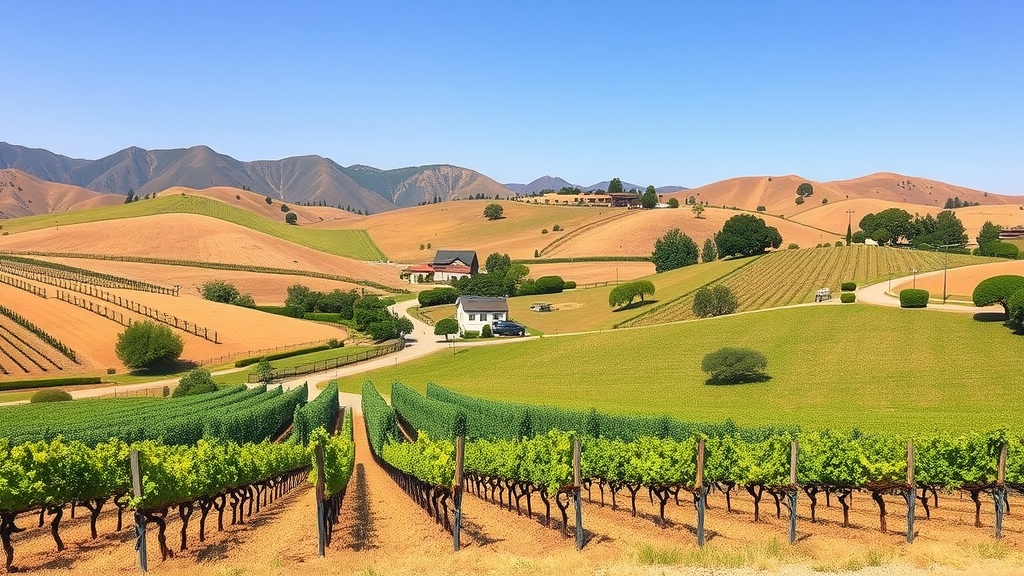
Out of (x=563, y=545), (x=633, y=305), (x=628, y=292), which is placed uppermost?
(x=628, y=292)

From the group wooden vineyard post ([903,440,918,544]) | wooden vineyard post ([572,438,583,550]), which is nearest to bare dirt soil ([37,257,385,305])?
wooden vineyard post ([572,438,583,550])

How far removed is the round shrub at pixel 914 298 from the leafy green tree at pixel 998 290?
9.13 metres

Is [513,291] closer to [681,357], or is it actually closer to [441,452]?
[681,357]

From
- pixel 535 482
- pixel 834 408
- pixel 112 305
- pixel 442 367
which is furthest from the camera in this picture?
pixel 112 305

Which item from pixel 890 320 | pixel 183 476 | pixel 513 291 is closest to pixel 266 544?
pixel 183 476

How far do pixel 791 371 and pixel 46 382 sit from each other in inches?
2982

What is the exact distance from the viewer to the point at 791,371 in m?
69.0

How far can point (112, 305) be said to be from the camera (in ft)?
378

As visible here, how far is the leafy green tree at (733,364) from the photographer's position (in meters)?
66.8

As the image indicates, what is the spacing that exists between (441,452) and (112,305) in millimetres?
106782

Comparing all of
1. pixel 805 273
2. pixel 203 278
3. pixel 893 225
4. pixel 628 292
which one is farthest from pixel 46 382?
pixel 893 225

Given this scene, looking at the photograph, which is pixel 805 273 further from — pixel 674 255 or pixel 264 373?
pixel 264 373

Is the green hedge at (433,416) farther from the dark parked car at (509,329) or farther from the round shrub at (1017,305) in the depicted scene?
the dark parked car at (509,329)

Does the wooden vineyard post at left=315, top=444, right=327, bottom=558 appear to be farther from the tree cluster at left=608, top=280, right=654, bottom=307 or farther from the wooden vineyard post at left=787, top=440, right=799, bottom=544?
the tree cluster at left=608, top=280, right=654, bottom=307
